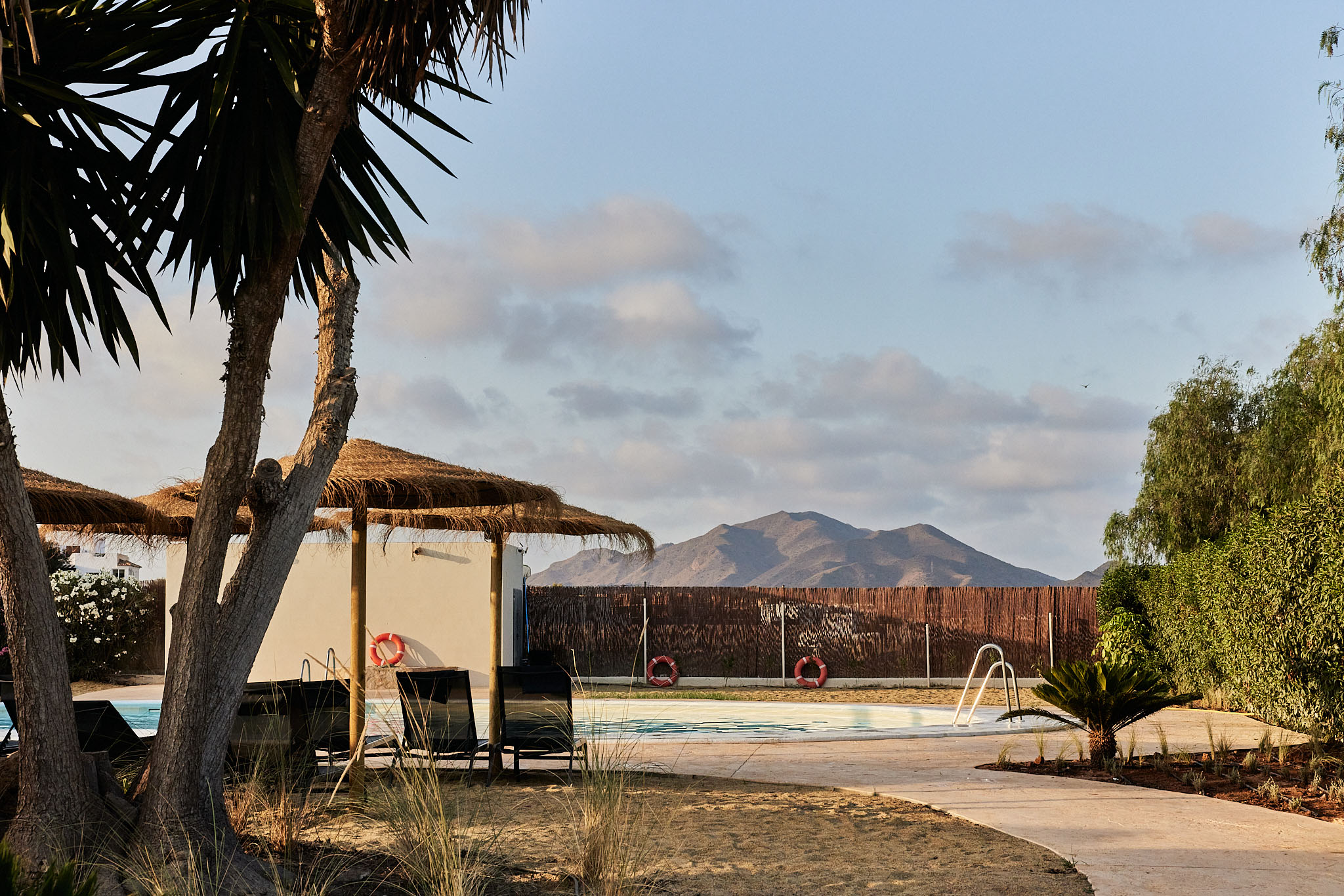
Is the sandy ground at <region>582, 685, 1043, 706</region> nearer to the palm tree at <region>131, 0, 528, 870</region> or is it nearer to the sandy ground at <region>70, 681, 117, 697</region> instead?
the sandy ground at <region>70, 681, 117, 697</region>

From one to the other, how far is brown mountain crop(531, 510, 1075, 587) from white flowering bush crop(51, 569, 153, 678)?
126688mm

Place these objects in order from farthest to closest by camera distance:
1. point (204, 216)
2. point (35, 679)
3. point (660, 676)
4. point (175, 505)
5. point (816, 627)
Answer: point (816, 627) < point (660, 676) < point (175, 505) < point (35, 679) < point (204, 216)

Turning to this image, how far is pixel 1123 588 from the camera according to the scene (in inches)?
666

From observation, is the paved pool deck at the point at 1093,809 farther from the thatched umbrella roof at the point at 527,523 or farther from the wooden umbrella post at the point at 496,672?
the thatched umbrella roof at the point at 527,523

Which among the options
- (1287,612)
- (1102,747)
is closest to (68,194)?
(1102,747)

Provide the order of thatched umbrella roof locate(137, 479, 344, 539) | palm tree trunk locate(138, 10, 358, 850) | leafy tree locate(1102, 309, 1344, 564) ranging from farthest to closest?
leafy tree locate(1102, 309, 1344, 564), thatched umbrella roof locate(137, 479, 344, 539), palm tree trunk locate(138, 10, 358, 850)

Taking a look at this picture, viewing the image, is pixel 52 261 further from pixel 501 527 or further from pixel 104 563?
pixel 104 563

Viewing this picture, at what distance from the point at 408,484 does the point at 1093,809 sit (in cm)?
471

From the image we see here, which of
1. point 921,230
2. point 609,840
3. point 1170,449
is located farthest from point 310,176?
point 1170,449

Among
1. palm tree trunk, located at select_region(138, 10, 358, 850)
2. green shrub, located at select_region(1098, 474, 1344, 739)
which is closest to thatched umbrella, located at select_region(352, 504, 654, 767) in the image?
palm tree trunk, located at select_region(138, 10, 358, 850)

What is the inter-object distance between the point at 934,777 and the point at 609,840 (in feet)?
15.5

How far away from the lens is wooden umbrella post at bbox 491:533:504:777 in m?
8.19

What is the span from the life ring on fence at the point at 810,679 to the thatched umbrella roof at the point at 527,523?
9.62 m

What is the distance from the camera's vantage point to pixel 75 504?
8.62 metres
